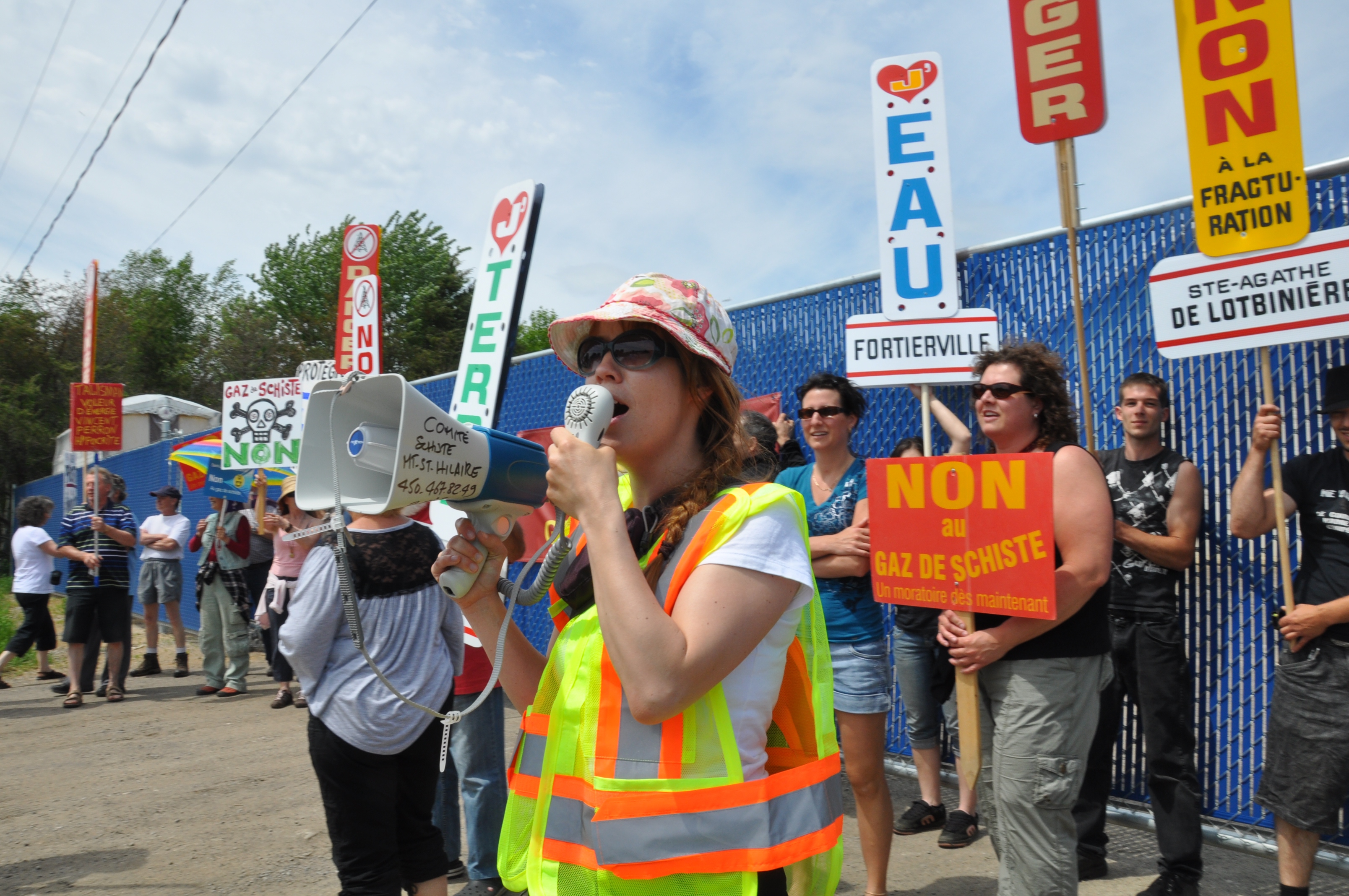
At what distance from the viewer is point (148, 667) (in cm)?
946

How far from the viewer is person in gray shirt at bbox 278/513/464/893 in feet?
9.25

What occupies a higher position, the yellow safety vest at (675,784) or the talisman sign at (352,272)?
the talisman sign at (352,272)

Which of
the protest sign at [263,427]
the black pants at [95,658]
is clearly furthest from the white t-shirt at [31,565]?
the protest sign at [263,427]

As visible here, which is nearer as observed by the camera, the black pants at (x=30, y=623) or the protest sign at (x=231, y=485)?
the protest sign at (x=231, y=485)

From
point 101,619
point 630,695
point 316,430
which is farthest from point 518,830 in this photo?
point 101,619

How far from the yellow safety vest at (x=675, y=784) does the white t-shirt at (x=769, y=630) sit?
17 mm

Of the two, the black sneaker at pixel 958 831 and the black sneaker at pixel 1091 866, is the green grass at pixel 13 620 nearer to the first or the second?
the black sneaker at pixel 958 831

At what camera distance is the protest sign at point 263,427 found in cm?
714

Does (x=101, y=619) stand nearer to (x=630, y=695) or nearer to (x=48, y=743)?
(x=48, y=743)

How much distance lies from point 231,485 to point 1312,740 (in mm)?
8238

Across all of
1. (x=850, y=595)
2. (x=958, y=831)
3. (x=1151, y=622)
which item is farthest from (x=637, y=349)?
(x=958, y=831)

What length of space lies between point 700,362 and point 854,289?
3.58 m

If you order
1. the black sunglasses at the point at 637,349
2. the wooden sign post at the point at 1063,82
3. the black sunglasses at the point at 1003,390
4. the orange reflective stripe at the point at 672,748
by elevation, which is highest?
the wooden sign post at the point at 1063,82

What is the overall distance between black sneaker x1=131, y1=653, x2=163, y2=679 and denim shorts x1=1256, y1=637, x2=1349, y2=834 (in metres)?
9.86
